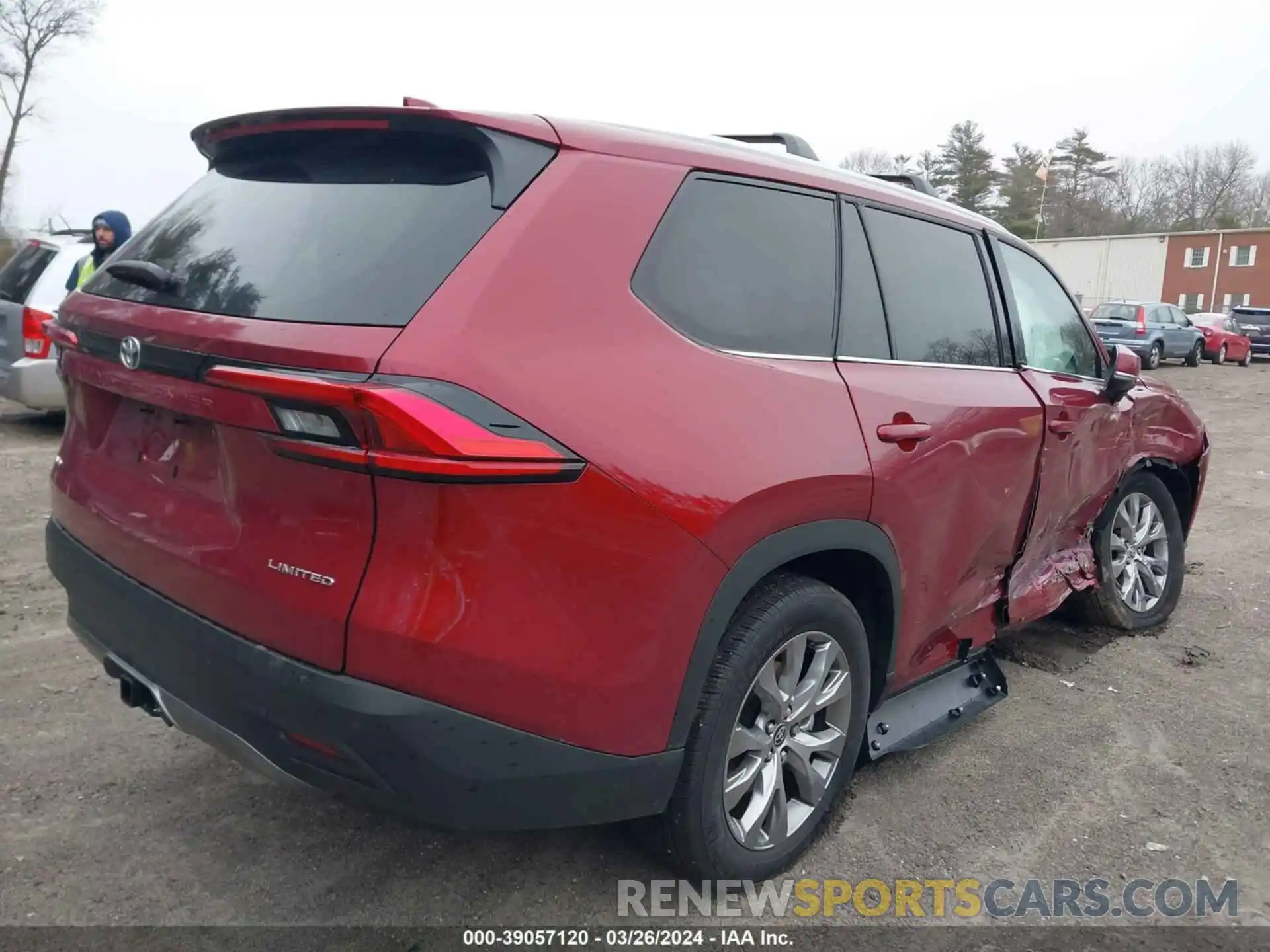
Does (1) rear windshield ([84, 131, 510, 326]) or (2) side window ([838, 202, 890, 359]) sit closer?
(1) rear windshield ([84, 131, 510, 326])

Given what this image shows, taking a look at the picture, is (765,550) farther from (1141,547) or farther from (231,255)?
(1141,547)

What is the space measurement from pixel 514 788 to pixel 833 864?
1191 mm

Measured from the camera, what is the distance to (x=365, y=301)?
6.35ft

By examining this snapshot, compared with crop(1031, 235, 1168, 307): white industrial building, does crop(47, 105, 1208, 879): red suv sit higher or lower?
lower

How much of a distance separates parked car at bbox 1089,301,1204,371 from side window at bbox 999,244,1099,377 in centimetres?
2036

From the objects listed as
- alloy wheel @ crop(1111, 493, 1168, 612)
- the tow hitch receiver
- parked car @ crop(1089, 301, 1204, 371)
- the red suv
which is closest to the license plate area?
the red suv

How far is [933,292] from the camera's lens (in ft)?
10.4

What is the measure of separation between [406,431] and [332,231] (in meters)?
0.62

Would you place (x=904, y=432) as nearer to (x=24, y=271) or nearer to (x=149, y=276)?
(x=149, y=276)

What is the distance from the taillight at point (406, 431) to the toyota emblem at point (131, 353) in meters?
0.47

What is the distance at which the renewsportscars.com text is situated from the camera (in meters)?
2.51

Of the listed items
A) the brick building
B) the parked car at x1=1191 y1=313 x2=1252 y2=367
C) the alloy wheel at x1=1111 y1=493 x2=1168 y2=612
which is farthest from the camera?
the brick building

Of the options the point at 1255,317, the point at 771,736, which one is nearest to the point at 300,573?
the point at 771,736

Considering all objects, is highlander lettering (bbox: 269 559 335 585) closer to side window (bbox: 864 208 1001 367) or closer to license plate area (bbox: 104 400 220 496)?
license plate area (bbox: 104 400 220 496)
